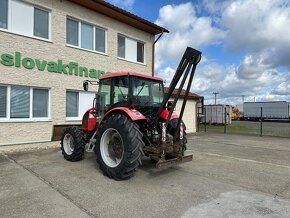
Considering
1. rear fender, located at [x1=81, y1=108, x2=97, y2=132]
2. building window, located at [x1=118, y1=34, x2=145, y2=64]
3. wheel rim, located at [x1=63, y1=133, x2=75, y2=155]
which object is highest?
building window, located at [x1=118, y1=34, x2=145, y2=64]

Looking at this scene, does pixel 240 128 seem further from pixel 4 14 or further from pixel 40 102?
pixel 4 14

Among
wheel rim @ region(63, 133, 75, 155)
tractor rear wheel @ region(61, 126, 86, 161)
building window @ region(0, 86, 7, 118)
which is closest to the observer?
tractor rear wheel @ region(61, 126, 86, 161)

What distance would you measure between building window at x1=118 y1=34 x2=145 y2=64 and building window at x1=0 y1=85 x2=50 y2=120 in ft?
15.9

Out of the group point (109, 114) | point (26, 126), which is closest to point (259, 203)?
point (109, 114)

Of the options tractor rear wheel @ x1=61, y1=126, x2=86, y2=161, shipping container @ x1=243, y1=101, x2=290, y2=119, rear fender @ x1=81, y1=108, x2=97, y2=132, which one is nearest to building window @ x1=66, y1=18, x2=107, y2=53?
rear fender @ x1=81, y1=108, x2=97, y2=132

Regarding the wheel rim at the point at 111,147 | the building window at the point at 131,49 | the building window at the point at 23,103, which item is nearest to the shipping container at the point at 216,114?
the building window at the point at 131,49

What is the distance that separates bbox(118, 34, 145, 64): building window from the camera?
43.1 ft

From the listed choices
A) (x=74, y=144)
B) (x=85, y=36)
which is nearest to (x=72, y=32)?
(x=85, y=36)

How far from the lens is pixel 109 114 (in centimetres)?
623

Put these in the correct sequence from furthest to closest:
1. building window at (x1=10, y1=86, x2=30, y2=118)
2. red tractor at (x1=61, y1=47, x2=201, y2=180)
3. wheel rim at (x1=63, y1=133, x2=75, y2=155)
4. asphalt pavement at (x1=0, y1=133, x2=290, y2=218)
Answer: building window at (x1=10, y1=86, x2=30, y2=118), wheel rim at (x1=63, y1=133, x2=75, y2=155), red tractor at (x1=61, y1=47, x2=201, y2=180), asphalt pavement at (x1=0, y1=133, x2=290, y2=218)

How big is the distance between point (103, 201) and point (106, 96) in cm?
318

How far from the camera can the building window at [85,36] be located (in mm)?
10891

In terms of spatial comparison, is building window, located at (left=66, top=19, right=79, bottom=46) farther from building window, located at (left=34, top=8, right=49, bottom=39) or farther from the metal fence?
the metal fence

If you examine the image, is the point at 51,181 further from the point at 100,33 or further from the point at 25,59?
the point at 100,33
